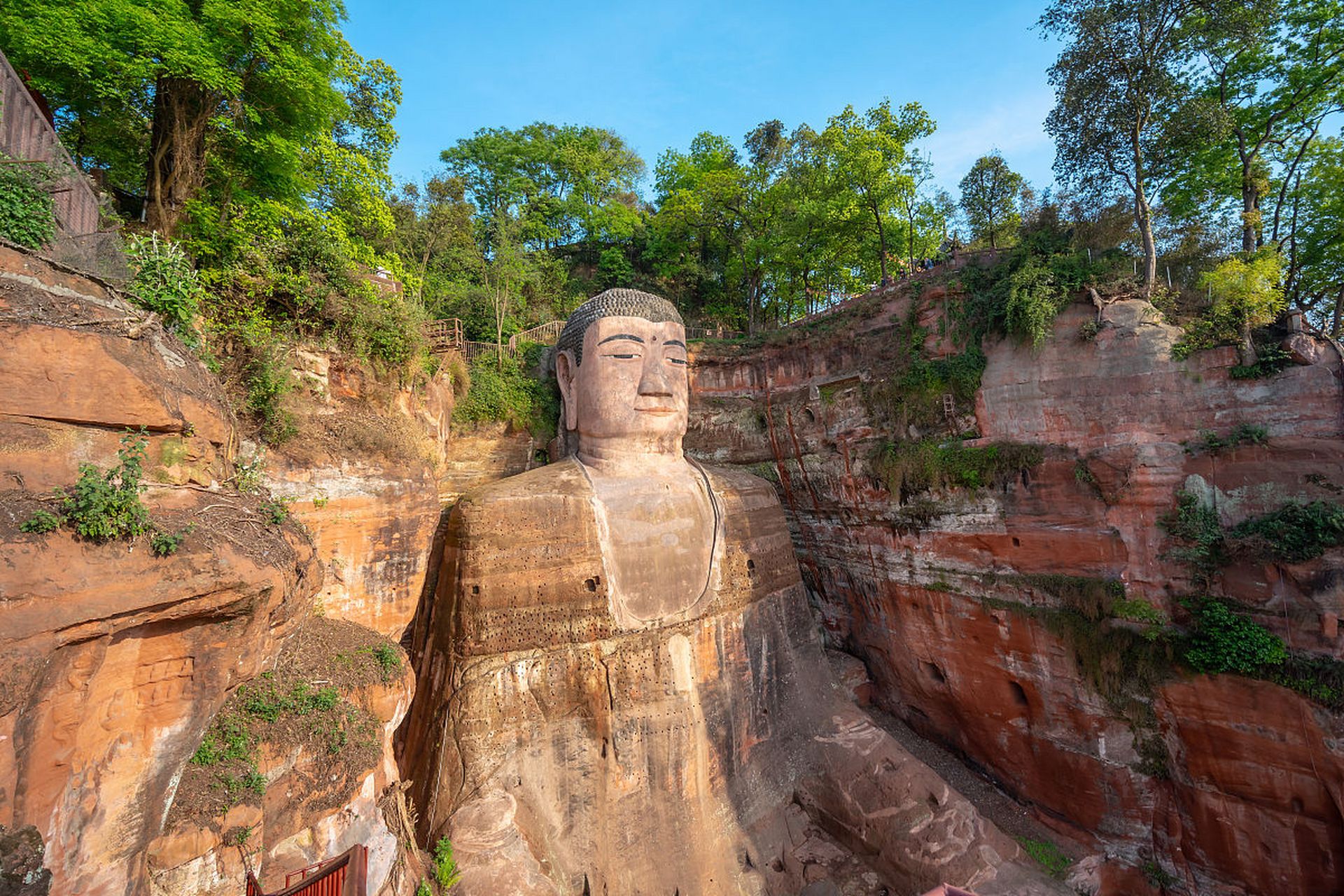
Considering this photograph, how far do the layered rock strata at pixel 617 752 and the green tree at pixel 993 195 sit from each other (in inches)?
650

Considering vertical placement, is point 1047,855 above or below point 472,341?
below

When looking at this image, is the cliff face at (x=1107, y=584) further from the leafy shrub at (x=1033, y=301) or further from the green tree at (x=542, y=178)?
the green tree at (x=542, y=178)

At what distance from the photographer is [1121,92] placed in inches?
421

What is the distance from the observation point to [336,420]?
8.17 meters

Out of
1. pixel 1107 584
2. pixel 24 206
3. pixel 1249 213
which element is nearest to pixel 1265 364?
pixel 1249 213

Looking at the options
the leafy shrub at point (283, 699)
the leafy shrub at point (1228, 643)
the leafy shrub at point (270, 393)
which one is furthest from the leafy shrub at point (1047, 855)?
the leafy shrub at point (270, 393)

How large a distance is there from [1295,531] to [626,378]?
10840 millimetres

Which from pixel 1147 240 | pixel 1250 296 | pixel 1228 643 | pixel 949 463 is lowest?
pixel 1228 643

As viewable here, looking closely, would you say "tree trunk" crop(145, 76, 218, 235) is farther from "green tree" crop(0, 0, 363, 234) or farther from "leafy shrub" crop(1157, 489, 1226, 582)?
"leafy shrub" crop(1157, 489, 1226, 582)

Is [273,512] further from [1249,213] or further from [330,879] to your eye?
[1249,213]

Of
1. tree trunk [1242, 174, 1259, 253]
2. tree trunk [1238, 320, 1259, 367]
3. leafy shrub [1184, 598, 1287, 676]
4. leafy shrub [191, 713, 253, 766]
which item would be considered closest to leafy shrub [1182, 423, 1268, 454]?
tree trunk [1238, 320, 1259, 367]

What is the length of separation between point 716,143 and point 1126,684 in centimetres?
2273

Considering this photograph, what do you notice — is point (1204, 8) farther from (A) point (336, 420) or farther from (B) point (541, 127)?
(B) point (541, 127)

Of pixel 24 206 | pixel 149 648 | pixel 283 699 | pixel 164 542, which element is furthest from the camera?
pixel 283 699
